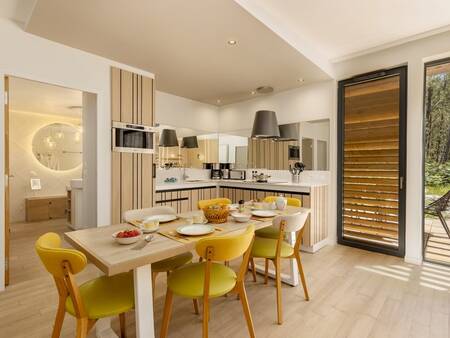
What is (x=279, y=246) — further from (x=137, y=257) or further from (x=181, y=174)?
(x=181, y=174)

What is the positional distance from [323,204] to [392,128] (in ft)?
4.34

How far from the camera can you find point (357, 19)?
2562 millimetres

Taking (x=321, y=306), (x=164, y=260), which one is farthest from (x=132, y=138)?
(x=321, y=306)

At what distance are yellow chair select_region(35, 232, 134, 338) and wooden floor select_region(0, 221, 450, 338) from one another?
536 millimetres

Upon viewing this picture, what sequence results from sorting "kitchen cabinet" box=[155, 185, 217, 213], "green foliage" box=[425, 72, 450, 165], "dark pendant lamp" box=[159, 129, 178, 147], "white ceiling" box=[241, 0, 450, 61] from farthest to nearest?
"dark pendant lamp" box=[159, 129, 178, 147]
"kitchen cabinet" box=[155, 185, 217, 213]
"green foliage" box=[425, 72, 450, 165]
"white ceiling" box=[241, 0, 450, 61]

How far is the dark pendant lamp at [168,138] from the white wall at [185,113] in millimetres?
140

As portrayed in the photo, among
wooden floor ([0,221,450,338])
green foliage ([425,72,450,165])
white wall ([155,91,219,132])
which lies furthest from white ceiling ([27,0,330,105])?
wooden floor ([0,221,450,338])

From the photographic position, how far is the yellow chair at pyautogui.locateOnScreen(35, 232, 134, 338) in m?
1.10

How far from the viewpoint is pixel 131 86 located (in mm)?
3199

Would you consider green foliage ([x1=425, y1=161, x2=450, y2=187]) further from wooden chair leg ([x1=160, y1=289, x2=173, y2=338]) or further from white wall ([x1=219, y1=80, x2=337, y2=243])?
wooden chair leg ([x1=160, y1=289, x2=173, y2=338])

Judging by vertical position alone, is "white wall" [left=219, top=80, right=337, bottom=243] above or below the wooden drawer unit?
above

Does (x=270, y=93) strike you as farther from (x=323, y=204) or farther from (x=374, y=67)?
(x=323, y=204)

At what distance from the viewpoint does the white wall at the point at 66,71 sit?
232 cm

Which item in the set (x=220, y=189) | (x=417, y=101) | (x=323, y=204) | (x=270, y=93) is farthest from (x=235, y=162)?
(x=417, y=101)
